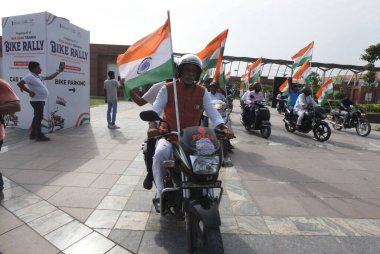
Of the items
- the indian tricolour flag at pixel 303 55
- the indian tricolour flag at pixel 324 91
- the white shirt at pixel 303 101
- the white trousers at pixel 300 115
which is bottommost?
the white trousers at pixel 300 115

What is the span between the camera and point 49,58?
8.22 meters

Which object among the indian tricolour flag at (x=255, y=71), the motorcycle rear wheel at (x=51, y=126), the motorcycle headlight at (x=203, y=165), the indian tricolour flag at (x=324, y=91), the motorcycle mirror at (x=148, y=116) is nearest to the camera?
the motorcycle headlight at (x=203, y=165)

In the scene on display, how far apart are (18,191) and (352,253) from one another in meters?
4.13

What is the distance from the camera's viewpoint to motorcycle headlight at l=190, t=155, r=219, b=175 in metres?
2.40

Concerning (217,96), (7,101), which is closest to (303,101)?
(217,96)

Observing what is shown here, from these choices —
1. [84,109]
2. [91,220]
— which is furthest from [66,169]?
[84,109]

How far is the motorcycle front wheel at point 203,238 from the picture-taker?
2184mm

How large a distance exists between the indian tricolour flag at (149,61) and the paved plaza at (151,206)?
5.04 feet

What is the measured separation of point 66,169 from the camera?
204 inches

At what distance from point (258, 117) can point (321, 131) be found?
6.38 ft

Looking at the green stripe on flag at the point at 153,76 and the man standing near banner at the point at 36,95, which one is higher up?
the green stripe on flag at the point at 153,76

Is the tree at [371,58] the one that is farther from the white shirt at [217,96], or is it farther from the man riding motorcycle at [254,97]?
the white shirt at [217,96]

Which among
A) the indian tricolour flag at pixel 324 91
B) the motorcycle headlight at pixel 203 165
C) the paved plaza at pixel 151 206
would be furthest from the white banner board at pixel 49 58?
the indian tricolour flag at pixel 324 91

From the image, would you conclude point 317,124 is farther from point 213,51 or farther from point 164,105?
point 164,105
